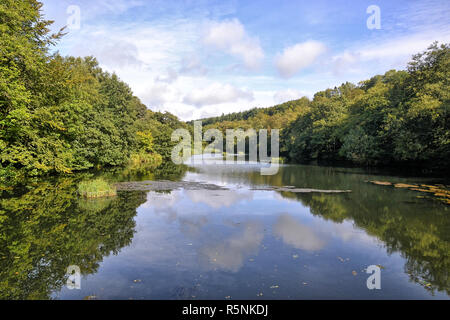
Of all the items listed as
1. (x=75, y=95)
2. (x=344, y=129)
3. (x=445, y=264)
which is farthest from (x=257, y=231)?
(x=344, y=129)

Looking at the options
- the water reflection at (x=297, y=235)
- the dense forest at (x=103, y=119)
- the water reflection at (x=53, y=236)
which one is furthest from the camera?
the dense forest at (x=103, y=119)

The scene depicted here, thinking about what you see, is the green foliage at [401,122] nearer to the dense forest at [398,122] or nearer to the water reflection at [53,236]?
the dense forest at [398,122]

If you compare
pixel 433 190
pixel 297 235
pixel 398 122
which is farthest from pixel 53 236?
pixel 398 122

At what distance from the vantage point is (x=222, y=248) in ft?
→ 29.2

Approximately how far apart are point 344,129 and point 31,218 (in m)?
47.7

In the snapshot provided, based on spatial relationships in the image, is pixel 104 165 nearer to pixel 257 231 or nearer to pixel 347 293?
pixel 257 231

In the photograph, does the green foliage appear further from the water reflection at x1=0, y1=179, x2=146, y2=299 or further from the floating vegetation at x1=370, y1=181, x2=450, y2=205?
the water reflection at x1=0, y1=179, x2=146, y2=299

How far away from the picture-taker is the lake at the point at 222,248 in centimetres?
643

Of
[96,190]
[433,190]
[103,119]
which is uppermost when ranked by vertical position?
[103,119]

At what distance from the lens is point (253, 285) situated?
21.4 feet

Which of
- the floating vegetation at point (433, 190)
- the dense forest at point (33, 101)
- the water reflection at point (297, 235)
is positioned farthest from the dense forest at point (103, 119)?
the water reflection at point (297, 235)

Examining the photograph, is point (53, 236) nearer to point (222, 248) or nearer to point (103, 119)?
point (222, 248)

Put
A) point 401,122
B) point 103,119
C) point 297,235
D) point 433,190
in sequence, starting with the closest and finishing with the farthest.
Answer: point 297,235, point 433,190, point 401,122, point 103,119
